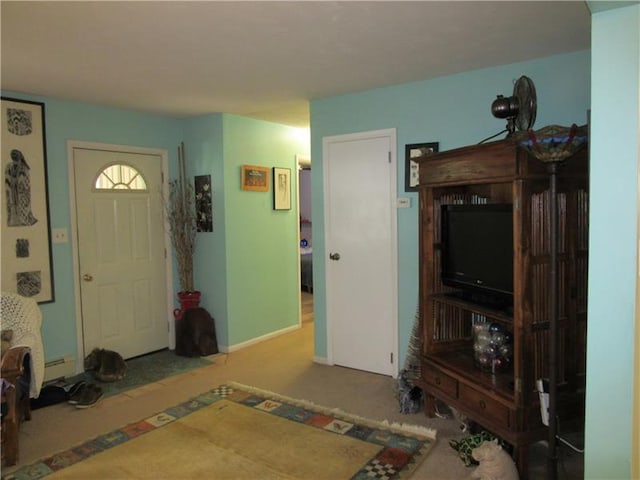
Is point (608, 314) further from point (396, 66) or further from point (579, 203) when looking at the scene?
point (396, 66)

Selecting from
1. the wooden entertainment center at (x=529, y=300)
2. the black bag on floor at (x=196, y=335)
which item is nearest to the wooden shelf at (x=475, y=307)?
the wooden entertainment center at (x=529, y=300)

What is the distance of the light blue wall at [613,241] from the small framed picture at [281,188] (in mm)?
3632

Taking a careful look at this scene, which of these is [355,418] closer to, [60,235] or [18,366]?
[18,366]

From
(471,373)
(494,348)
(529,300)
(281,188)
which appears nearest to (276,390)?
(471,373)

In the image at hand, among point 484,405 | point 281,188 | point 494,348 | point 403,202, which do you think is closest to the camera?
point 484,405

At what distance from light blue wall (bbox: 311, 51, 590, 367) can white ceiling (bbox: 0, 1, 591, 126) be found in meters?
0.11

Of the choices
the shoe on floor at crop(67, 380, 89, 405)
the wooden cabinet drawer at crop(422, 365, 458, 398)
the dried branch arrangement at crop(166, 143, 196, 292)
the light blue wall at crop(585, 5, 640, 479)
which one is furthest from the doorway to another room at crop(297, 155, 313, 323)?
the light blue wall at crop(585, 5, 640, 479)

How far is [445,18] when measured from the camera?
2.41 metres

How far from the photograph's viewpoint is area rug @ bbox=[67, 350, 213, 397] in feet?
12.8

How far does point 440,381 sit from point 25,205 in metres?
3.26

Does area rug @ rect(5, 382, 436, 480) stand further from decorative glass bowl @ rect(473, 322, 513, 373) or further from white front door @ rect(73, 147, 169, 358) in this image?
white front door @ rect(73, 147, 169, 358)

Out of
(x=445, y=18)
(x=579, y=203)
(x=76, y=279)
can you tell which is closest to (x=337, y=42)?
(x=445, y=18)

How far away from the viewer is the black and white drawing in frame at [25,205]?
12.0ft

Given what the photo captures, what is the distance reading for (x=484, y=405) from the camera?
8.64 feet
